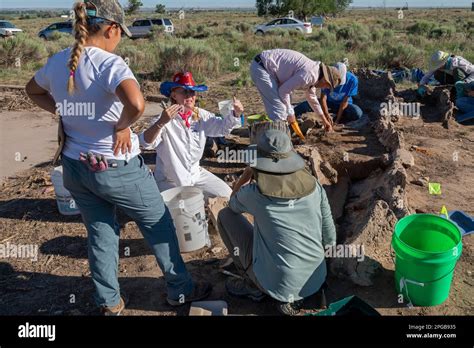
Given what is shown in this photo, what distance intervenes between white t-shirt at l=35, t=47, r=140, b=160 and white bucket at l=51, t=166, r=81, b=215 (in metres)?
1.93

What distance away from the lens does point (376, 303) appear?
3.05 m

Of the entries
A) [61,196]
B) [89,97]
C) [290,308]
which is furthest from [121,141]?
[61,196]

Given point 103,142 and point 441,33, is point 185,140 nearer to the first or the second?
point 103,142

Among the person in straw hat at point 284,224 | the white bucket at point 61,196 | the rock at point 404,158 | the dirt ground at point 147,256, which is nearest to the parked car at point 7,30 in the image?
the dirt ground at point 147,256

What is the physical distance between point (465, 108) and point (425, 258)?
5.66 meters

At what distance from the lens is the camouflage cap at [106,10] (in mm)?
2406

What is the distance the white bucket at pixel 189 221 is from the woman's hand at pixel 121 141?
1133 millimetres

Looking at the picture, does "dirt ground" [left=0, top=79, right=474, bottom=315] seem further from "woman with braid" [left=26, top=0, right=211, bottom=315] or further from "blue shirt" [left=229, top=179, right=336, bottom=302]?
"woman with braid" [left=26, top=0, right=211, bottom=315]

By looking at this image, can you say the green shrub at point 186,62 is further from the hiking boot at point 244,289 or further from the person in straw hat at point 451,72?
the hiking boot at point 244,289

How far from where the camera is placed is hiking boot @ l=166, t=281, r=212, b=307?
3139 mm

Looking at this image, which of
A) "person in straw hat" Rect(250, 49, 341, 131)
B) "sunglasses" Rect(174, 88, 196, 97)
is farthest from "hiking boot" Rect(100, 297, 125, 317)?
"person in straw hat" Rect(250, 49, 341, 131)

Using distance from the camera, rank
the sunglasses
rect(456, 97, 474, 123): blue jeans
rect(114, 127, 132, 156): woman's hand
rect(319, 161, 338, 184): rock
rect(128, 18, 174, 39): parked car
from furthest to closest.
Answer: rect(128, 18, 174, 39): parked car → rect(456, 97, 474, 123): blue jeans → rect(319, 161, 338, 184): rock → the sunglasses → rect(114, 127, 132, 156): woman's hand

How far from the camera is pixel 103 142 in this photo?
2557 mm

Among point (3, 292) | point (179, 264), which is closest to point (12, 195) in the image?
point (3, 292)
